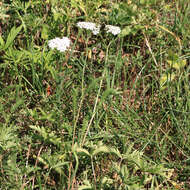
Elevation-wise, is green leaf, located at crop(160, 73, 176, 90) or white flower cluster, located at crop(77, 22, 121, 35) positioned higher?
white flower cluster, located at crop(77, 22, 121, 35)

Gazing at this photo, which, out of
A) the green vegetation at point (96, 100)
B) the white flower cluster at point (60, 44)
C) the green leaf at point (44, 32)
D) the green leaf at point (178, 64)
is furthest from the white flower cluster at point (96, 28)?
the green leaf at point (178, 64)

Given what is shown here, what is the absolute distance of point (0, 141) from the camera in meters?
1.76

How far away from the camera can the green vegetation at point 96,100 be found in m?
1.81

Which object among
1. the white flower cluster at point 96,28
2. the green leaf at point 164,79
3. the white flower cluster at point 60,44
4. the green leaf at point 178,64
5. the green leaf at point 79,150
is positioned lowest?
the green leaf at point 79,150

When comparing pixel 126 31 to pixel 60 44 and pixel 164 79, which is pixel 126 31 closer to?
pixel 164 79

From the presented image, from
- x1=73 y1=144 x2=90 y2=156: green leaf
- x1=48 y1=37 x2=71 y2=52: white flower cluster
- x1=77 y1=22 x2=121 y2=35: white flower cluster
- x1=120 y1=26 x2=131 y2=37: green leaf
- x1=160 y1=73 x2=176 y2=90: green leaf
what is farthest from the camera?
x1=120 y1=26 x2=131 y2=37: green leaf

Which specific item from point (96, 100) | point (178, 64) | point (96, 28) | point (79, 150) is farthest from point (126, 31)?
point (79, 150)

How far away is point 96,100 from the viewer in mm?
2020

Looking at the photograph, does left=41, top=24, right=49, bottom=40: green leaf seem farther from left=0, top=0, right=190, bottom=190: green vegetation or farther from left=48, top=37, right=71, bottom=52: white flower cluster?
left=48, top=37, right=71, bottom=52: white flower cluster

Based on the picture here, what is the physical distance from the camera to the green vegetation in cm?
181

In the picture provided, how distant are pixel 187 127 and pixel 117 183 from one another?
64 centimetres

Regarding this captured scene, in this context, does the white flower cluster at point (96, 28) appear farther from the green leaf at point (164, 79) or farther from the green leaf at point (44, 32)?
the green leaf at point (164, 79)

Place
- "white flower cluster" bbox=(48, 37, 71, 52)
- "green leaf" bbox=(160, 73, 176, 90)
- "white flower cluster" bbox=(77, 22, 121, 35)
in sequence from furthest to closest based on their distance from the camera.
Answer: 1. "green leaf" bbox=(160, 73, 176, 90)
2. "white flower cluster" bbox=(77, 22, 121, 35)
3. "white flower cluster" bbox=(48, 37, 71, 52)

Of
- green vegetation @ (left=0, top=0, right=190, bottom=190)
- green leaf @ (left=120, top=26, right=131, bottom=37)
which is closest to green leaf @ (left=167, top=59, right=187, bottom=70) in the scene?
green vegetation @ (left=0, top=0, right=190, bottom=190)
